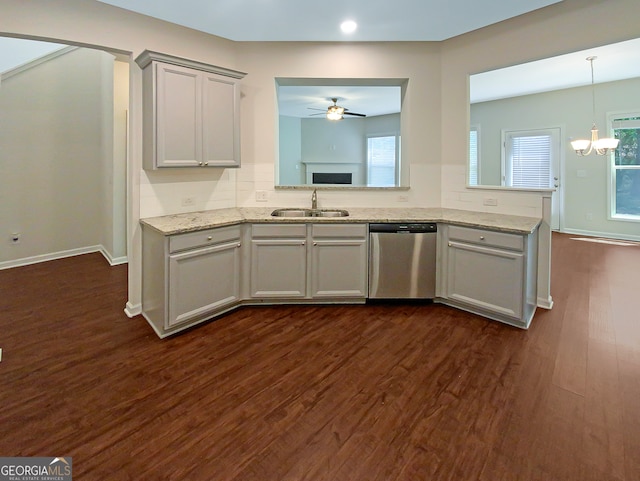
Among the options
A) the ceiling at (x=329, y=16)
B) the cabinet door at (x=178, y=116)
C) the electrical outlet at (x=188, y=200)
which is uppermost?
the ceiling at (x=329, y=16)

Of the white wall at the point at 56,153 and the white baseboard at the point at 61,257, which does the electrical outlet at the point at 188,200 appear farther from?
the white wall at the point at 56,153

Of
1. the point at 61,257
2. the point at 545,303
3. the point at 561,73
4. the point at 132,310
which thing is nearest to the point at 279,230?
the point at 132,310

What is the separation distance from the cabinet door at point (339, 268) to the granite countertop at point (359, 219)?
0.23 m

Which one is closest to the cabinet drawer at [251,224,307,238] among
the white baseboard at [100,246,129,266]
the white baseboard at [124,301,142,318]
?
the white baseboard at [124,301,142,318]

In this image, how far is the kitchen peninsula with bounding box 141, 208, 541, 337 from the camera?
2.79 m

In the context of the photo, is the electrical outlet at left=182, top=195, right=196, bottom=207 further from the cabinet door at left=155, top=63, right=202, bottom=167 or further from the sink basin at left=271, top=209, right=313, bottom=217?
the sink basin at left=271, top=209, right=313, bottom=217

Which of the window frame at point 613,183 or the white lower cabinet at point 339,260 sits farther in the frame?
the window frame at point 613,183

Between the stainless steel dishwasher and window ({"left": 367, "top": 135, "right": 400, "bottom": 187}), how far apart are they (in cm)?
624

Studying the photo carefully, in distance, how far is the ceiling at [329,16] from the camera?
2887mm

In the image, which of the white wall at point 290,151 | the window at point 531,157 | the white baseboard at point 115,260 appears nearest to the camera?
the white baseboard at point 115,260

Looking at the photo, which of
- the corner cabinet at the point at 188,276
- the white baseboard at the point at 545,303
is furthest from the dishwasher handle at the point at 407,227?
the corner cabinet at the point at 188,276

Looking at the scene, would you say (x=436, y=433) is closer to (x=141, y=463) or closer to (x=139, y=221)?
(x=141, y=463)

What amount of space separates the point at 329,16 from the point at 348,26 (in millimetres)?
259

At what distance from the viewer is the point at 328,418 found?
1.85m
